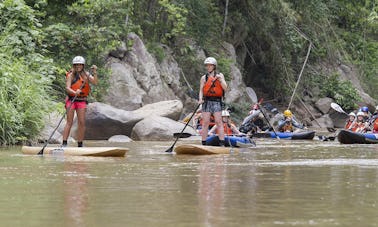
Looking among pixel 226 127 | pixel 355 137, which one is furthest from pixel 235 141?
pixel 355 137

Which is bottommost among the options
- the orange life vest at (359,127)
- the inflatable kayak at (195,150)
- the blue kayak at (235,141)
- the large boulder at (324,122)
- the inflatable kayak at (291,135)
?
the large boulder at (324,122)

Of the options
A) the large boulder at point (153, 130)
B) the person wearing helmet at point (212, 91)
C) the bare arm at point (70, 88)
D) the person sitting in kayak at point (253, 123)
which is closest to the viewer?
the bare arm at point (70, 88)

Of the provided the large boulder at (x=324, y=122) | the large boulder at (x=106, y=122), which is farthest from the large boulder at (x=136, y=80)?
the large boulder at (x=324, y=122)

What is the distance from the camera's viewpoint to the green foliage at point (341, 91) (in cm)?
3206

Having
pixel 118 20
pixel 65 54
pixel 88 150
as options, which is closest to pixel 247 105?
pixel 118 20

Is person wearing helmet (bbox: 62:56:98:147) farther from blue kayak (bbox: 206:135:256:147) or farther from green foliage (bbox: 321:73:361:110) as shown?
green foliage (bbox: 321:73:361:110)

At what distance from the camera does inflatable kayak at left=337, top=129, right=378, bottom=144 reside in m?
16.3

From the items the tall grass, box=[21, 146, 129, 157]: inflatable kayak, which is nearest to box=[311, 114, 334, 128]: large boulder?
the tall grass

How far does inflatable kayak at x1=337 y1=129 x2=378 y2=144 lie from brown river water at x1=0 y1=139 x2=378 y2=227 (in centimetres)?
674

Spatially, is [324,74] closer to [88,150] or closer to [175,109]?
[175,109]

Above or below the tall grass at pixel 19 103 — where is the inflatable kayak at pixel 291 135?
below

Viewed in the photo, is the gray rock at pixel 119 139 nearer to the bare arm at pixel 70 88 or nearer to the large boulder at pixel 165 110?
the large boulder at pixel 165 110

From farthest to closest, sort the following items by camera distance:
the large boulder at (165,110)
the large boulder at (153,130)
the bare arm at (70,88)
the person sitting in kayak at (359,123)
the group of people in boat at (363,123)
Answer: the large boulder at (165,110), the person sitting in kayak at (359,123), the large boulder at (153,130), the group of people in boat at (363,123), the bare arm at (70,88)

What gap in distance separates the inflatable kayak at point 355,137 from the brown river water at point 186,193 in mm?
6741
